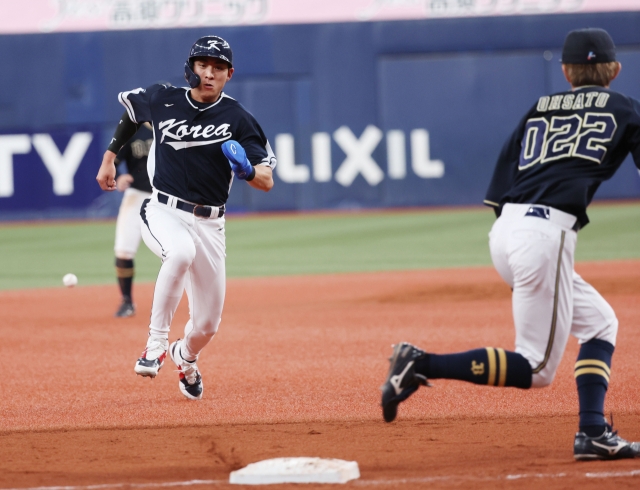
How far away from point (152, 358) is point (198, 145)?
119 centimetres

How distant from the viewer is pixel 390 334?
8.09 meters

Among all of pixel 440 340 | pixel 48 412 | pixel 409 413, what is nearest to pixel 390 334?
pixel 440 340

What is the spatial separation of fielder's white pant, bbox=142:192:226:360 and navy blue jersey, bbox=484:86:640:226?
1.86 metres

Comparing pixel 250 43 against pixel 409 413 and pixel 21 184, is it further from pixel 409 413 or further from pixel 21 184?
pixel 409 413

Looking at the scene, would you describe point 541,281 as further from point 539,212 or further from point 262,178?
point 262,178

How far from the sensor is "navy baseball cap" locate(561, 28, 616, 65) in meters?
3.91

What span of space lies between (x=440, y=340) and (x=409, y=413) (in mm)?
2542

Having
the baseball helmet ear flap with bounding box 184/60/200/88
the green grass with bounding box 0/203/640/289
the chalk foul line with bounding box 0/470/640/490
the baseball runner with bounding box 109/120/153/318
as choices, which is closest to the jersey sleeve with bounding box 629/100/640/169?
the chalk foul line with bounding box 0/470/640/490

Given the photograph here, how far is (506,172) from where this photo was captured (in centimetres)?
406

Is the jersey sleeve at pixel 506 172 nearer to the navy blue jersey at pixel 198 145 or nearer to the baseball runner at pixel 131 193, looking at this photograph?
the navy blue jersey at pixel 198 145

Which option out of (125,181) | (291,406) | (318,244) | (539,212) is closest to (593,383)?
(539,212)


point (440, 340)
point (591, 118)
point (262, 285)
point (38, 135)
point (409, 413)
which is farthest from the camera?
point (38, 135)

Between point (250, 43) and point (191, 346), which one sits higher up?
point (250, 43)

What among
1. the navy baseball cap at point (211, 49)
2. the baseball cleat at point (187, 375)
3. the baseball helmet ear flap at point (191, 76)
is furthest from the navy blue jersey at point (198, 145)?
the baseball cleat at point (187, 375)
